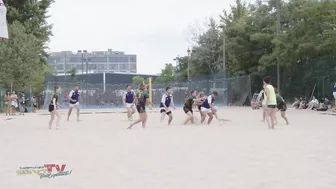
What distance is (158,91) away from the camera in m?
48.2

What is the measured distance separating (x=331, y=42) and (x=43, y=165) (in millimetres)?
25891

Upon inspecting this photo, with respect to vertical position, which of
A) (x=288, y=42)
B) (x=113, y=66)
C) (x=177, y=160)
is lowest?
(x=177, y=160)

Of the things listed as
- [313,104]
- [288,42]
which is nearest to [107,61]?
[288,42]

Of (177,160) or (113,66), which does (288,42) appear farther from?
(113,66)

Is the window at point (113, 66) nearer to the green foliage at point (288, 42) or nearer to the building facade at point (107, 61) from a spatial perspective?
the building facade at point (107, 61)

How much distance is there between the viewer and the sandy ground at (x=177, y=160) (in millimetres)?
7156

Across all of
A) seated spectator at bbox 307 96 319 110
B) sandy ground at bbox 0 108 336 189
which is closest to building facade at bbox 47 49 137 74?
seated spectator at bbox 307 96 319 110

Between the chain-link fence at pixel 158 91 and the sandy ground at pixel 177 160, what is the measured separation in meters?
28.8

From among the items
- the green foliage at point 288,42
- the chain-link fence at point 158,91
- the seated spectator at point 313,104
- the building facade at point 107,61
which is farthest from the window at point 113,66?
the seated spectator at point 313,104

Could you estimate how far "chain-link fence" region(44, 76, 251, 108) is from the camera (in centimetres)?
4303

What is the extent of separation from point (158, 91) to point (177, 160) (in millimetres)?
38915

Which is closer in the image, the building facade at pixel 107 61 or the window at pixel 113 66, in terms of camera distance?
the building facade at pixel 107 61

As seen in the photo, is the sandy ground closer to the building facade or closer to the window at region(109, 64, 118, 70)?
the building facade

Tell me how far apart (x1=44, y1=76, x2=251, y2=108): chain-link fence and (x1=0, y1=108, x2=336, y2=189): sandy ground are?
28.8 metres
